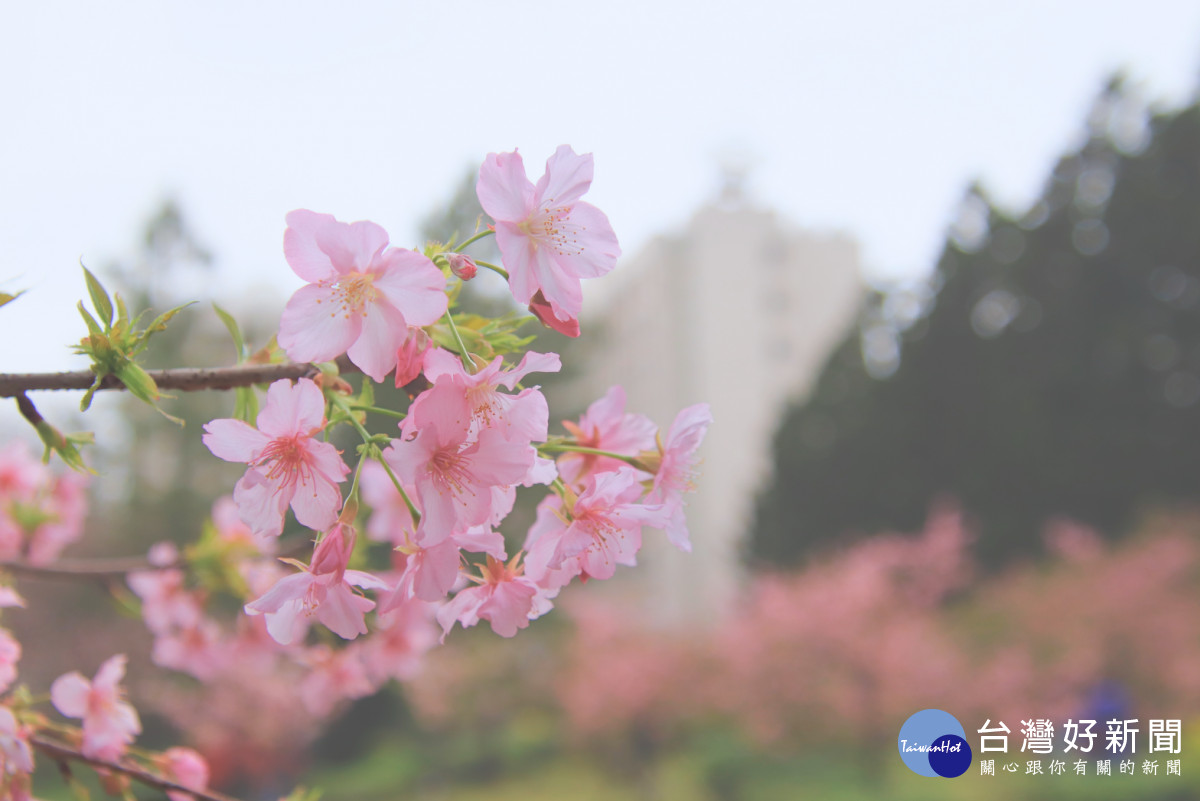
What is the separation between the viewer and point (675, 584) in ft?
52.0

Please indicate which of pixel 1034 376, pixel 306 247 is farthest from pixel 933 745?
pixel 1034 376

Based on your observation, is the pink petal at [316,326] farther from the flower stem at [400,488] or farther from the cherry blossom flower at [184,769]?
the cherry blossom flower at [184,769]

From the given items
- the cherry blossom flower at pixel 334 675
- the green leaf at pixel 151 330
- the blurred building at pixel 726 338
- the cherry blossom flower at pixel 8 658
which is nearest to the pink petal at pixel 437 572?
the green leaf at pixel 151 330

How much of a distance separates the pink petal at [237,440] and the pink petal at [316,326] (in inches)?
2.6

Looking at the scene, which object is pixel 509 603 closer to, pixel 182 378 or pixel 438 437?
pixel 438 437

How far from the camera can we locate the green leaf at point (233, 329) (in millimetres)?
595

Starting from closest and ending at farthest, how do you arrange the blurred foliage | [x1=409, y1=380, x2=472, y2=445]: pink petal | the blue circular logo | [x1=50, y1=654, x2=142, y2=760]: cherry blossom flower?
[x1=409, y1=380, x2=472, y2=445]: pink petal, [x1=50, y1=654, x2=142, y2=760]: cherry blossom flower, the blue circular logo, the blurred foliage

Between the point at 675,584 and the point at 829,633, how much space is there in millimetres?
8750

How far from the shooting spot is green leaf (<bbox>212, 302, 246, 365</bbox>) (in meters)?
0.59

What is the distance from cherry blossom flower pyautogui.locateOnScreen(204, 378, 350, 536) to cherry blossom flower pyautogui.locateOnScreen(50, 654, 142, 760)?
450 millimetres

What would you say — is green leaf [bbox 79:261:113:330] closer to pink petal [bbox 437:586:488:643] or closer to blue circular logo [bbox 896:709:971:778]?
pink petal [bbox 437:586:488:643]

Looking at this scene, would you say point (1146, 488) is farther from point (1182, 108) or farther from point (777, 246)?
point (777, 246)

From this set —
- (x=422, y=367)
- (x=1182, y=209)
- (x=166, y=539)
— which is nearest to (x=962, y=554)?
(x=1182, y=209)

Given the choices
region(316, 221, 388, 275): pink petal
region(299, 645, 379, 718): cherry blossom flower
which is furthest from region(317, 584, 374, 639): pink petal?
Result: region(299, 645, 379, 718): cherry blossom flower
